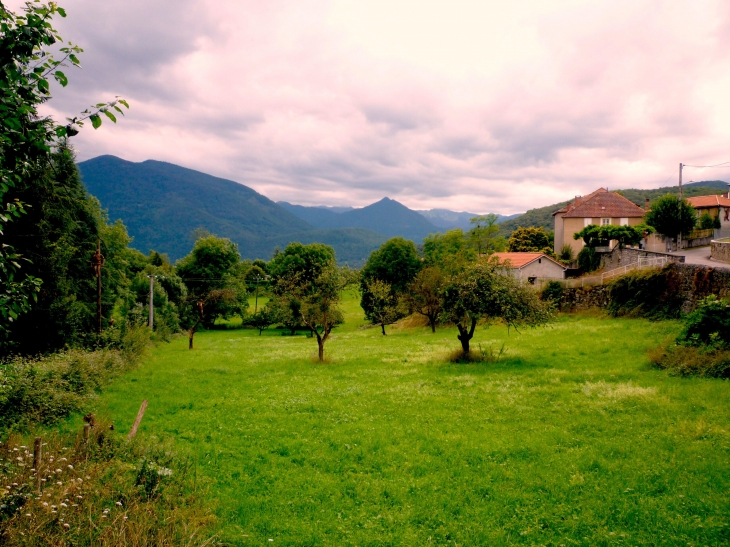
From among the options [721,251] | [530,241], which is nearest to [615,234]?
[721,251]

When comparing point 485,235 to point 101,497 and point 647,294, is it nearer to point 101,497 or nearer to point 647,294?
point 647,294

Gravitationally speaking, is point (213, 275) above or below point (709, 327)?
above

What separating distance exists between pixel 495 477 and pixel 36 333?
26.5 meters

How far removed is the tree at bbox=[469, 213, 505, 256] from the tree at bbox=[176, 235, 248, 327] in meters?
42.6

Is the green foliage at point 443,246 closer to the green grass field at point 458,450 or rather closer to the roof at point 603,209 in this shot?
the roof at point 603,209

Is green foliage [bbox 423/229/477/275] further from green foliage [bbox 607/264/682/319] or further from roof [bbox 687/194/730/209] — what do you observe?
roof [bbox 687/194/730/209]

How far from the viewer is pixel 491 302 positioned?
83.6 feet

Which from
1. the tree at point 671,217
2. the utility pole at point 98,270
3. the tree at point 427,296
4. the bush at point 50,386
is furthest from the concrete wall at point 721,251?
the utility pole at point 98,270

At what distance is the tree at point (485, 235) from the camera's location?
241 feet

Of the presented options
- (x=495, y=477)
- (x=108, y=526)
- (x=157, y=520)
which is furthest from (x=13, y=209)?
(x=495, y=477)

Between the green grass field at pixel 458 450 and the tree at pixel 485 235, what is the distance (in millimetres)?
50993

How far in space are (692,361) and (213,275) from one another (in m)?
69.3

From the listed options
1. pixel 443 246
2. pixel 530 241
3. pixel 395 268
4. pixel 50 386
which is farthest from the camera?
pixel 530 241

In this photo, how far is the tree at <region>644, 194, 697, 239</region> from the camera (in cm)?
5122
